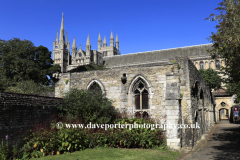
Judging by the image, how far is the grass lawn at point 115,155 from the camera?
8.02 m

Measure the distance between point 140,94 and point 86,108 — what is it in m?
3.27

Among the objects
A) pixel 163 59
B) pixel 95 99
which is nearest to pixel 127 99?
pixel 95 99

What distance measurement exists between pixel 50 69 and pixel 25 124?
29.3m

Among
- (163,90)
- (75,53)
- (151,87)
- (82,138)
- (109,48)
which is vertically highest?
(109,48)

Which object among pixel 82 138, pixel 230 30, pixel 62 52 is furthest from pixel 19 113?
pixel 62 52

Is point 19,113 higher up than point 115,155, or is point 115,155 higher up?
point 19,113

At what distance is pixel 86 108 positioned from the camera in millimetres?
10867

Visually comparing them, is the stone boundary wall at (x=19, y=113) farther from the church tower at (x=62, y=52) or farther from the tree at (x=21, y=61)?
the church tower at (x=62, y=52)

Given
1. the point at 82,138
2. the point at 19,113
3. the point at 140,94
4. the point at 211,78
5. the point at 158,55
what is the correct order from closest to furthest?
the point at 19,113 < the point at 82,138 < the point at 140,94 < the point at 211,78 < the point at 158,55

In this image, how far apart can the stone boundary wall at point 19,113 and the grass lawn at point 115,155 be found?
1.68 m

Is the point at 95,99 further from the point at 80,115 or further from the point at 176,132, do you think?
the point at 176,132

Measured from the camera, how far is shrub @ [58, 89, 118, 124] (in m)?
10.8

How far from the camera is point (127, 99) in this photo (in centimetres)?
1238

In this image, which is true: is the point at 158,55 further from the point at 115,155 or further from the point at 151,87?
the point at 115,155
